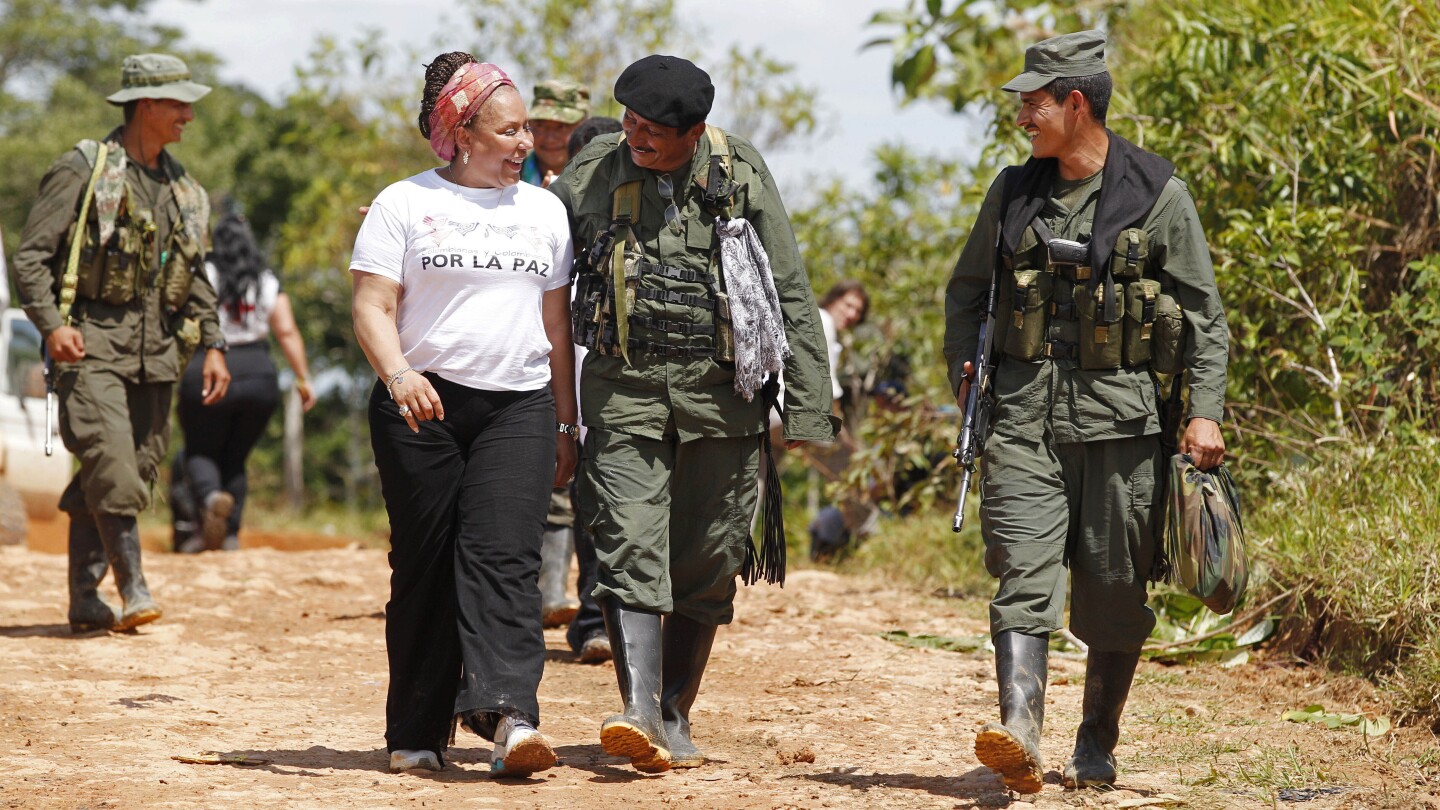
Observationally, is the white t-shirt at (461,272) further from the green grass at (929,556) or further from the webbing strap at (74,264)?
the green grass at (929,556)

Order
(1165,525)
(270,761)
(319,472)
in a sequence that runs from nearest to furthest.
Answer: (1165,525) < (270,761) < (319,472)

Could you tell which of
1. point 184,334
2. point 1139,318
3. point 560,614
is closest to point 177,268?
point 184,334

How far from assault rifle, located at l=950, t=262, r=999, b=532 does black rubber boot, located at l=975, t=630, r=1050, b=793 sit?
0.41 m

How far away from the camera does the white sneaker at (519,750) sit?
171 inches

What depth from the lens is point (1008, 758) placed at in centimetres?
397

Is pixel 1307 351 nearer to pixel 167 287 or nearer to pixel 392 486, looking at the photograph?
pixel 392 486

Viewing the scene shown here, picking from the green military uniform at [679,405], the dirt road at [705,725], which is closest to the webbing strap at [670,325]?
the green military uniform at [679,405]

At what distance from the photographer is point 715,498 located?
4.68 meters

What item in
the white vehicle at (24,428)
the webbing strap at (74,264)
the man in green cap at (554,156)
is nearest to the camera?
the webbing strap at (74,264)

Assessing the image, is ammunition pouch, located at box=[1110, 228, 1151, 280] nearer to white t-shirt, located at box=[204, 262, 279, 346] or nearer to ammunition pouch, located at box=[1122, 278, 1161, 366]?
ammunition pouch, located at box=[1122, 278, 1161, 366]

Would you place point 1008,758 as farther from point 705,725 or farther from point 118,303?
point 118,303

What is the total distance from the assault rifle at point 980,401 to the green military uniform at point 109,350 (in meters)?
3.61

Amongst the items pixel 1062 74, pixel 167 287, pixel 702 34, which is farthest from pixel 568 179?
pixel 702 34

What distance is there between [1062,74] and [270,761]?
9.49ft
